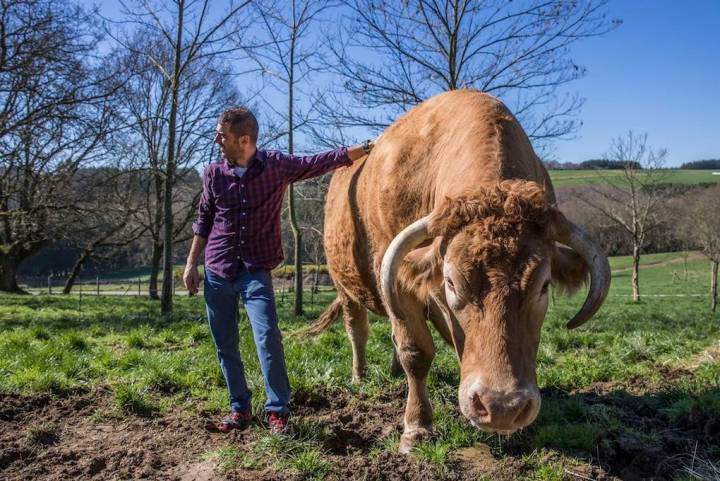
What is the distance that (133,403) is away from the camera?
495cm

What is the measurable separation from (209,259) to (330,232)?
7.15 ft

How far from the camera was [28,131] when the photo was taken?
12992mm

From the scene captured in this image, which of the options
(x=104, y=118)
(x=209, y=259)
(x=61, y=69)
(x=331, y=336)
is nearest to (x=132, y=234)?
(x=104, y=118)

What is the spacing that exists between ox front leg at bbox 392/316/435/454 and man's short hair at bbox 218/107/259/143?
5.92ft

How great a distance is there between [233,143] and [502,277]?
7.58 ft

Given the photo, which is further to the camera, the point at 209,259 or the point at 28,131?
the point at 28,131

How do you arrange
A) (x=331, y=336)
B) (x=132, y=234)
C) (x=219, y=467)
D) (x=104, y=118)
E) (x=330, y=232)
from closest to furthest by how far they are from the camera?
(x=219, y=467)
(x=330, y=232)
(x=331, y=336)
(x=104, y=118)
(x=132, y=234)

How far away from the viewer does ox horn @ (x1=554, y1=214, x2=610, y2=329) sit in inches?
128

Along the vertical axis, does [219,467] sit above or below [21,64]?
below

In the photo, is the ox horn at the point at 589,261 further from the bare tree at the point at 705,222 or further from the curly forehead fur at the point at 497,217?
the bare tree at the point at 705,222

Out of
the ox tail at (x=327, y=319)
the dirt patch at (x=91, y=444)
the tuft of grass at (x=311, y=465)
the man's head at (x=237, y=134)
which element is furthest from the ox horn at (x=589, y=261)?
the ox tail at (x=327, y=319)

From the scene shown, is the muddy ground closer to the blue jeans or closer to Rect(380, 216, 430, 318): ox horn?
the blue jeans

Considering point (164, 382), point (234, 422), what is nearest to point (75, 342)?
point (164, 382)

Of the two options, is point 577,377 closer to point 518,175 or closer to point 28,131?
point 518,175
